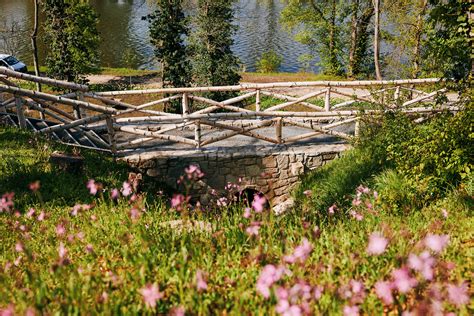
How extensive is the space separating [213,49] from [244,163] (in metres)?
10.7

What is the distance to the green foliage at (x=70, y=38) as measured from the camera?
23.3m

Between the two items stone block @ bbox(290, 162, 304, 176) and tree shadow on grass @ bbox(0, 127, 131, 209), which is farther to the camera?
stone block @ bbox(290, 162, 304, 176)

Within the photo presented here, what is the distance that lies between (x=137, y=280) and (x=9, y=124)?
28.1 ft

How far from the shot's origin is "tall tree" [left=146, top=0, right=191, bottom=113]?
19.2 metres

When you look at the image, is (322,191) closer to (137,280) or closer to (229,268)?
(229,268)

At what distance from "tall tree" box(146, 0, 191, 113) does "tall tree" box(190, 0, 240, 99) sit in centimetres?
68

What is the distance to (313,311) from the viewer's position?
269 cm

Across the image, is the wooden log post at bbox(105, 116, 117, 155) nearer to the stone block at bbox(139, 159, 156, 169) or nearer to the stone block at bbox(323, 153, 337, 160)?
the stone block at bbox(139, 159, 156, 169)

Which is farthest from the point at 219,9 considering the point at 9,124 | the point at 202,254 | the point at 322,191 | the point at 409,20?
the point at 202,254

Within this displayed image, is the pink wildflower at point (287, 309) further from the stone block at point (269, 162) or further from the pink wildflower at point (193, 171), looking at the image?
the stone block at point (269, 162)

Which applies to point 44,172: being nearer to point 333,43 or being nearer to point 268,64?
point 333,43

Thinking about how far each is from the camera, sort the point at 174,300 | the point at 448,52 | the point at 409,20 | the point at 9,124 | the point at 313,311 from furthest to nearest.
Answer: the point at 409,20 → the point at 9,124 → the point at 448,52 → the point at 174,300 → the point at 313,311

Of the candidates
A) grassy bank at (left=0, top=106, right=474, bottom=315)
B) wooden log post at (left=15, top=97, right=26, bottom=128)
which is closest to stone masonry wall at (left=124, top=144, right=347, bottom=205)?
wooden log post at (left=15, top=97, right=26, bottom=128)

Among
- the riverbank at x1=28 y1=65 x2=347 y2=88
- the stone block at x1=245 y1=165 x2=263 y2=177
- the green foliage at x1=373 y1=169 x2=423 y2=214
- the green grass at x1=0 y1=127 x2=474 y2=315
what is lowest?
the stone block at x1=245 y1=165 x2=263 y2=177
